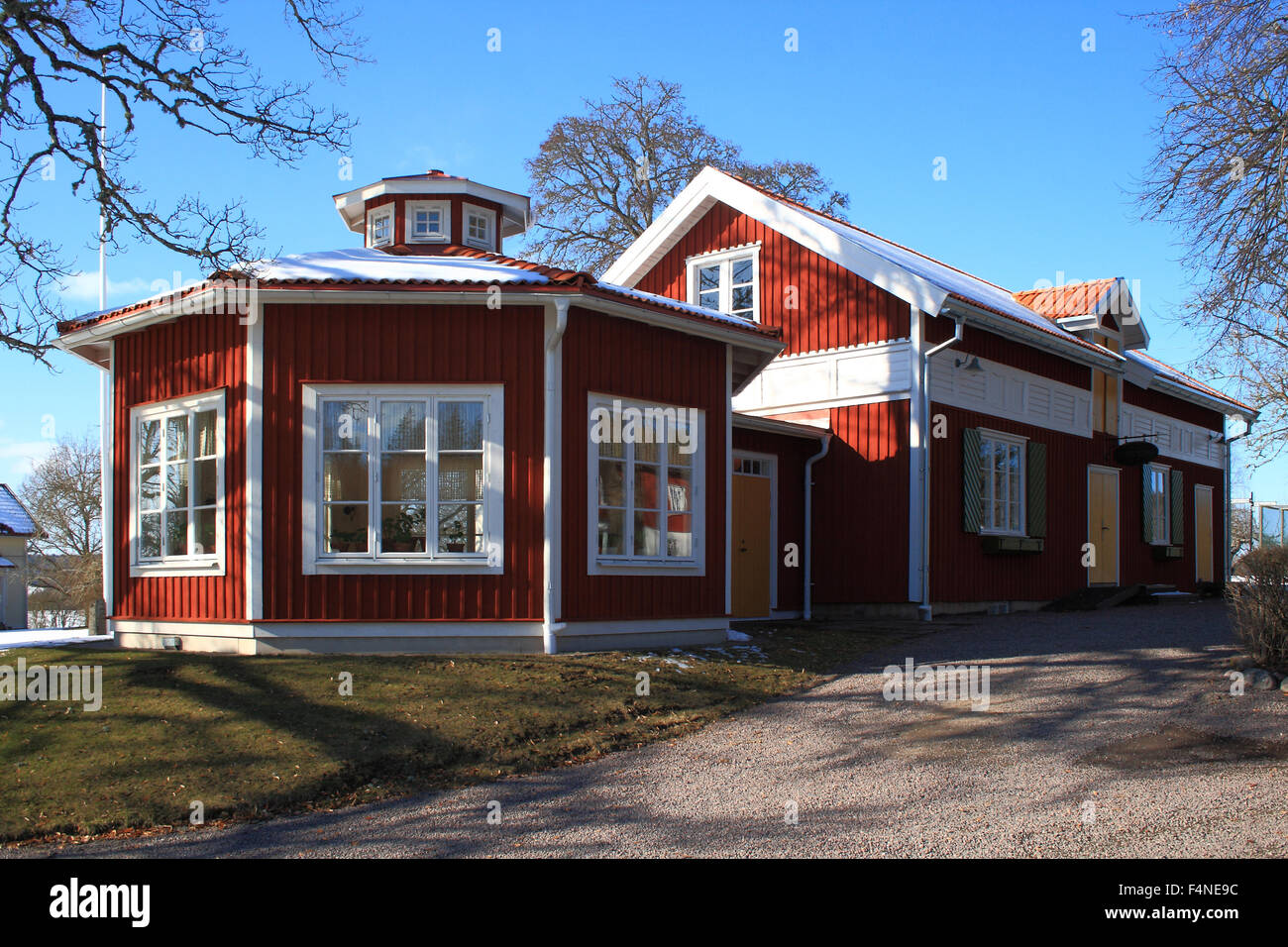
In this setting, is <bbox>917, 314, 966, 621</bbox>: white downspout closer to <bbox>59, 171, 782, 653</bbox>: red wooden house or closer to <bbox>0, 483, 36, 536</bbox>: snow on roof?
<bbox>59, 171, 782, 653</bbox>: red wooden house

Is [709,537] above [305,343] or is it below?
below

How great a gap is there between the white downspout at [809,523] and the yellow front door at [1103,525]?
6.55 meters

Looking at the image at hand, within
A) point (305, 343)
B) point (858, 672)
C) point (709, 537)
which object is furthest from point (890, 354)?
point (305, 343)

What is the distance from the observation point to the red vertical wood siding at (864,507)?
640 inches

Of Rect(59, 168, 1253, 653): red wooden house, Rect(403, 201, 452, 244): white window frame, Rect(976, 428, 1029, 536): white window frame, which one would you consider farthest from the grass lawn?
Rect(976, 428, 1029, 536): white window frame

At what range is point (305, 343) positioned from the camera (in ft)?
35.9

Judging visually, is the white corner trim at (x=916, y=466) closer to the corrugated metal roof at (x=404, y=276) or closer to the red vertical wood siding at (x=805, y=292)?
the red vertical wood siding at (x=805, y=292)

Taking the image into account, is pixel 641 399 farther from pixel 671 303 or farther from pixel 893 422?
pixel 893 422

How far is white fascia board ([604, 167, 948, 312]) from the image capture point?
16.0m

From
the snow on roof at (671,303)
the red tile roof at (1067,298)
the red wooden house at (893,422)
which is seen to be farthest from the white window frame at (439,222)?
the red tile roof at (1067,298)

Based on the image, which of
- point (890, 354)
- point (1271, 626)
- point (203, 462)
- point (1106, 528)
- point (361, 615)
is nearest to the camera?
point (1271, 626)

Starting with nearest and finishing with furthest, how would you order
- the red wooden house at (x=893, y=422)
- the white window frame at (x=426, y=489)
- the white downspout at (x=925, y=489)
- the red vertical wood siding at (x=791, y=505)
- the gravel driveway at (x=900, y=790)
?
the gravel driveway at (x=900, y=790)
the white window frame at (x=426, y=489)
the white downspout at (x=925, y=489)
the red wooden house at (x=893, y=422)
the red vertical wood siding at (x=791, y=505)
